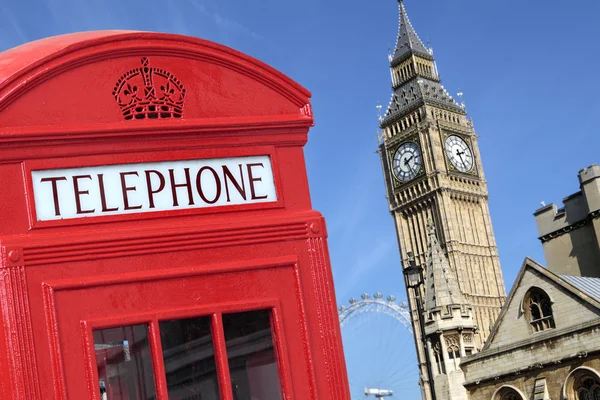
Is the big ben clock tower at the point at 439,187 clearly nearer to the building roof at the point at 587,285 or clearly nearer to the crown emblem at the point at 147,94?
the building roof at the point at 587,285

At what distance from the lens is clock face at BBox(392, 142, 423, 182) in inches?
3054

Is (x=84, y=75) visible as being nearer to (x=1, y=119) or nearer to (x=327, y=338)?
(x=1, y=119)

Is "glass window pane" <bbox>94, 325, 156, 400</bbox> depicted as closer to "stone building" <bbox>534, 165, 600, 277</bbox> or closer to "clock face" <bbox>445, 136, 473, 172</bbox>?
"stone building" <bbox>534, 165, 600, 277</bbox>

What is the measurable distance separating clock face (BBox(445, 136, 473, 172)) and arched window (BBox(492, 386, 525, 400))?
5308 cm

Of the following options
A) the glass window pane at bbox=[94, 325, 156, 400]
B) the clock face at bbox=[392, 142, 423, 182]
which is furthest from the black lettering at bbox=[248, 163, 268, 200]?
the clock face at bbox=[392, 142, 423, 182]

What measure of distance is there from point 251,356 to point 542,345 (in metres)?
21.6

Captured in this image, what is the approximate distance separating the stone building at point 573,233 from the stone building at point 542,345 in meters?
14.4

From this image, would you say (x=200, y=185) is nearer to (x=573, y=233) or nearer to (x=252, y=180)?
(x=252, y=180)

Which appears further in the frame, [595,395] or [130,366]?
[595,395]

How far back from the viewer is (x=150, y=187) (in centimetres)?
365

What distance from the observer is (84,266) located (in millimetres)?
3531

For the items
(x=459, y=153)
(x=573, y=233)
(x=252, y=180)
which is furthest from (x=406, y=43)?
(x=252, y=180)

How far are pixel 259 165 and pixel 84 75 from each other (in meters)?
0.73

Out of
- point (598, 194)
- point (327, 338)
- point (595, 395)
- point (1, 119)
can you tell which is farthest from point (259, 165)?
point (598, 194)
